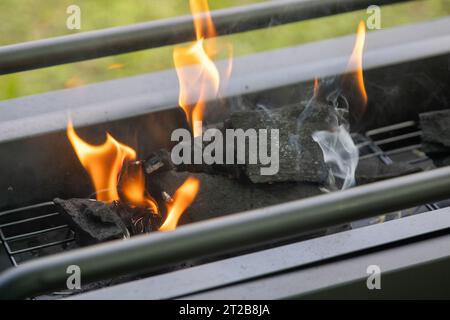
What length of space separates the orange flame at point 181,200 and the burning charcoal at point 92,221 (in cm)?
12

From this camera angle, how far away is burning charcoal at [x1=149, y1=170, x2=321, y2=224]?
2.18 metres

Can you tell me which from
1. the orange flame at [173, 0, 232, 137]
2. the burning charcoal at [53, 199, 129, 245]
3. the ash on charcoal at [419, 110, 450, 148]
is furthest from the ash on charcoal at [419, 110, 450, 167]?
the burning charcoal at [53, 199, 129, 245]

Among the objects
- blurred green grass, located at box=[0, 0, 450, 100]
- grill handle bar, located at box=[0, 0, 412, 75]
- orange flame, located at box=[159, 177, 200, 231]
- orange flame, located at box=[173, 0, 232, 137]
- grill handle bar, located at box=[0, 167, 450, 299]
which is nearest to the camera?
grill handle bar, located at box=[0, 167, 450, 299]

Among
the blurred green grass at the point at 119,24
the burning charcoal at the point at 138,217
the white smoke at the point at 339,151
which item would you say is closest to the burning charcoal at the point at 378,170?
the white smoke at the point at 339,151

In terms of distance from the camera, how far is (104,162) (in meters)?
2.33

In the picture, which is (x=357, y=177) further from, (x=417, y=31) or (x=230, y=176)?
(x=417, y=31)

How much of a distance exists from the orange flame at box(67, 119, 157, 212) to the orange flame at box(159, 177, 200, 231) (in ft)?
0.42

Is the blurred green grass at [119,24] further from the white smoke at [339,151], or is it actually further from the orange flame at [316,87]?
the white smoke at [339,151]

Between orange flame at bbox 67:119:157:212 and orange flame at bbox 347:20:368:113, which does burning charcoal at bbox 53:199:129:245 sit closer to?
orange flame at bbox 67:119:157:212

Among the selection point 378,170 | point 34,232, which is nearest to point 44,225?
point 34,232

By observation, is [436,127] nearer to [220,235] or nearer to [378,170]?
[378,170]

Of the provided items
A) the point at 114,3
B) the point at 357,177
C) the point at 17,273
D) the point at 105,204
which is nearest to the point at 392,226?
the point at 357,177

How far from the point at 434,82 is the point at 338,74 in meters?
0.33

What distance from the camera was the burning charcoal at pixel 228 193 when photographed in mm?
2178
